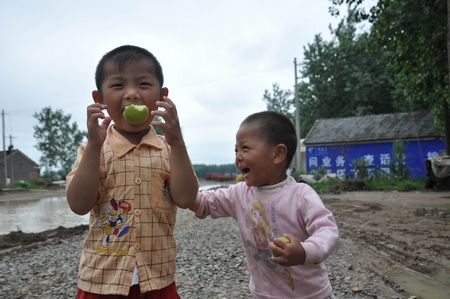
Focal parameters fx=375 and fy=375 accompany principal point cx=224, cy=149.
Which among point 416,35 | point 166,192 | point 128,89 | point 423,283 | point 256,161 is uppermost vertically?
point 416,35

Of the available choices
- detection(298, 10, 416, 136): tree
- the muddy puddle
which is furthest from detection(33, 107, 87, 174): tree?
the muddy puddle

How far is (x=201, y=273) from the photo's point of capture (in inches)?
162

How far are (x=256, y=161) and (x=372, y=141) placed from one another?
24.8m

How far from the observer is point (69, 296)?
3.58 metres

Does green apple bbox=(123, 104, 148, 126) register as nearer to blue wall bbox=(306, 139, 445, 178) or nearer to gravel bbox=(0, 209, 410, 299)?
gravel bbox=(0, 209, 410, 299)

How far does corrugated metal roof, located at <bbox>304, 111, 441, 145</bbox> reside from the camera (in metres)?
23.5

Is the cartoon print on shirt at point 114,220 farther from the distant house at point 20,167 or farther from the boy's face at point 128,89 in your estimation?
the distant house at point 20,167

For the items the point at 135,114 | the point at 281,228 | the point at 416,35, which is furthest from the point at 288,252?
the point at 416,35

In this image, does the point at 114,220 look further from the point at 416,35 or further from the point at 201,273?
the point at 416,35

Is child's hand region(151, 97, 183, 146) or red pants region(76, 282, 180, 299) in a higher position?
child's hand region(151, 97, 183, 146)

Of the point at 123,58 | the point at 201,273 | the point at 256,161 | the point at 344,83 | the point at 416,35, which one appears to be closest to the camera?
the point at 123,58

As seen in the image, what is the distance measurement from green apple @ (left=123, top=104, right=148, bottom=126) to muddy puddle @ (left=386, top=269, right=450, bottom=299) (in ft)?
9.70

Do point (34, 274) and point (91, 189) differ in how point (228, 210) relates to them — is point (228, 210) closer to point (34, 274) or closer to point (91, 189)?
point (91, 189)

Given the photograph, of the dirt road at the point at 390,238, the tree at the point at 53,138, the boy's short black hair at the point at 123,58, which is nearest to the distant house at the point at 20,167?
the tree at the point at 53,138
